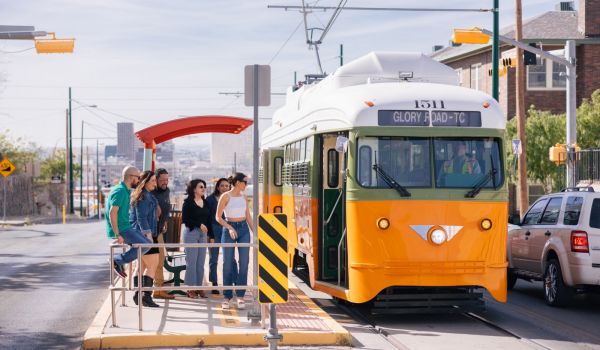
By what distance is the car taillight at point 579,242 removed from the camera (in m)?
14.0

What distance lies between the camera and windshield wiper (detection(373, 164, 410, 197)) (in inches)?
491

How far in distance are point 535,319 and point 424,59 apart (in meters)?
4.04

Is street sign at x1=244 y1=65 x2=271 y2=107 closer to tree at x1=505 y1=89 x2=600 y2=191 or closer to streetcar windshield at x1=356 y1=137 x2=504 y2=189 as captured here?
streetcar windshield at x1=356 y1=137 x2=504 y2=189

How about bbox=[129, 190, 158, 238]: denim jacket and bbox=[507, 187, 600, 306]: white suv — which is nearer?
bbox=[129, 190, 158, 238]: denim jacket

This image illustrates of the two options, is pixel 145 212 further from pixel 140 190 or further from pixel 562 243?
pixel 562 243

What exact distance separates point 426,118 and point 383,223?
1.47m

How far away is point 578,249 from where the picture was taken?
14086 millimetres

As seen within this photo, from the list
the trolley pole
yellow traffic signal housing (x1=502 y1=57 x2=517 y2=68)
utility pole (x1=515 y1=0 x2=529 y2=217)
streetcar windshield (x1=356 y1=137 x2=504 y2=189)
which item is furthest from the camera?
utility pole (x1=515 y1=0 x2=529 y2=217)

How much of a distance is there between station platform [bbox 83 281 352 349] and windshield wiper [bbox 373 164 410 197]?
1791 mm

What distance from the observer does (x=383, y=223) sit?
12.4 metres

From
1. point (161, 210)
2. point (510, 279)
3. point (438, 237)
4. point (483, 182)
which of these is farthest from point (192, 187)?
point (510, 279)

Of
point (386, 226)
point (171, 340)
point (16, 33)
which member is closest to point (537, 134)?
point (16, 33)

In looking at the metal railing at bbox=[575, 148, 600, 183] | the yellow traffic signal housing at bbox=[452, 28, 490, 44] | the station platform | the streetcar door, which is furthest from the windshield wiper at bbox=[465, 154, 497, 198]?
the metal railing at bbox=[575, 148, 600, 183]

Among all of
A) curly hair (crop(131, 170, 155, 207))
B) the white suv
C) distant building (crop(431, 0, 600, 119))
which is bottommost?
the white suv
